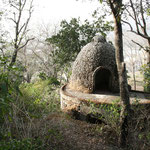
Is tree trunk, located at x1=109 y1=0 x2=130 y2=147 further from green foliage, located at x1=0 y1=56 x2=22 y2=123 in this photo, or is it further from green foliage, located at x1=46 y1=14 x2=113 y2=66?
green foliage, located at x1=46 y1=14 x2=113 y2=66

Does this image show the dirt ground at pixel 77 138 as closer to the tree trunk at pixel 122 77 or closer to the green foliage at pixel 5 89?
the tree trunk at pixel 122 77

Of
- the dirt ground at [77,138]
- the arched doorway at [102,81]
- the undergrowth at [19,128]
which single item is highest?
the arched doorway at [102,81]

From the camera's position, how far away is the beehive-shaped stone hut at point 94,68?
5.76 m

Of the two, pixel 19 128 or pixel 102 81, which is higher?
pixel 102 81

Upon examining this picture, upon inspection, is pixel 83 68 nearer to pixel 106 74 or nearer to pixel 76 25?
pixel 106 74

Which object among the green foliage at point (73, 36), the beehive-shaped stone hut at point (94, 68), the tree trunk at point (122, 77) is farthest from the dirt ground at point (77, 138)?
the green foliage at point (73, 36)

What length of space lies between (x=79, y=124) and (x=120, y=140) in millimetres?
1682

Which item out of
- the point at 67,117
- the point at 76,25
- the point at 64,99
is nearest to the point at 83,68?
the point at 64,99

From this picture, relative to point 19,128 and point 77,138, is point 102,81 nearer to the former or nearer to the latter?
point 77,138

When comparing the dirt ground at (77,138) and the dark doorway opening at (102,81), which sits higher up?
the dark doorway opening at (102,81)

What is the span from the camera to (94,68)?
5.75 meters

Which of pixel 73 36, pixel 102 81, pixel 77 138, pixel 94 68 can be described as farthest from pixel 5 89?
pixel 73 36

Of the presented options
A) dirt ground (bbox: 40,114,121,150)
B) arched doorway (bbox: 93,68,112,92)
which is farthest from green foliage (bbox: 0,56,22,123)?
arched doorway (bbox: 93,68,112,92)

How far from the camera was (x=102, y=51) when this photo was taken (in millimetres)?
6020
